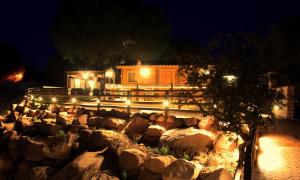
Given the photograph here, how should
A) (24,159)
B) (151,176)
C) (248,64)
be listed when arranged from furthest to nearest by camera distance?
1. (24,159)
2. (151,176)
3. (248,64)

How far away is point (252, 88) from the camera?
677cm

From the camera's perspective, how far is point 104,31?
36.1 meters

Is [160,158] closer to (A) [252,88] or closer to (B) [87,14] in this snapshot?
(A) [252,88]

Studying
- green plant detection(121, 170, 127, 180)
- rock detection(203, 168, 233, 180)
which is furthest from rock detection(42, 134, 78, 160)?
rock detection(203, 168, 233, 180)

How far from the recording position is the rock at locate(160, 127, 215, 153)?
10789 mm

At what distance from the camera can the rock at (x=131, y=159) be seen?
9.62 metres

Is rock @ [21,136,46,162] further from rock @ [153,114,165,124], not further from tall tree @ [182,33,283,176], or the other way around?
tall tree @ [182,33,283,176]

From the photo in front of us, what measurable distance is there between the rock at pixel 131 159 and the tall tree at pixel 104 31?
27837mm

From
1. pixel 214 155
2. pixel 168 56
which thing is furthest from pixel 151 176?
pixel 168 56

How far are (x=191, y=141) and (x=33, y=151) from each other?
20.2 feet

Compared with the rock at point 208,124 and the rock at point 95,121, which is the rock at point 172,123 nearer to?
the rock at point 208,124

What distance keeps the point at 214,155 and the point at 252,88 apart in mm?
4418

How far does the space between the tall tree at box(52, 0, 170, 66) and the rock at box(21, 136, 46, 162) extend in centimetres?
2557

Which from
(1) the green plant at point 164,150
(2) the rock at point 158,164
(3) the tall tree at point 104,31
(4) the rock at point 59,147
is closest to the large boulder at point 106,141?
(4) the rock at point 59,147
